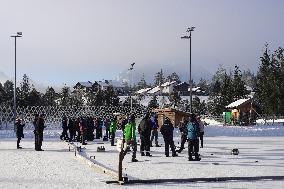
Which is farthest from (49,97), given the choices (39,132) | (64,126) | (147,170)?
(147,170)

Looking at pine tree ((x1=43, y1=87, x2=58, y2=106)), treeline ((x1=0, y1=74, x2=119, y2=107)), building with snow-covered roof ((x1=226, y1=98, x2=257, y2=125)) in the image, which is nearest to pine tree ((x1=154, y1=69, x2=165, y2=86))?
treeline ((x1=0, y1=74, x2=119, y2=107))

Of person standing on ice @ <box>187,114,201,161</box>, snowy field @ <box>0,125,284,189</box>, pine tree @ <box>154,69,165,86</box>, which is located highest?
pine tree @ <box>154,69,165,86</box>

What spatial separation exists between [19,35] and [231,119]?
28331mm

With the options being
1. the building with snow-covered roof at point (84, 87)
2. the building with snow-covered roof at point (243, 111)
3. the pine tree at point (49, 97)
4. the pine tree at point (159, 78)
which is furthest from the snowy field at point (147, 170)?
the pine tree at point (159, 78)

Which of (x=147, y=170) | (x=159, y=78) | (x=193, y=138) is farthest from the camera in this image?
(x=159, y=78)

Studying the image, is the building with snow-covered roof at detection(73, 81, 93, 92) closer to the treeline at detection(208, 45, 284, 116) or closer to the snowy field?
the treeline at detection(208, 45, 284, 116)

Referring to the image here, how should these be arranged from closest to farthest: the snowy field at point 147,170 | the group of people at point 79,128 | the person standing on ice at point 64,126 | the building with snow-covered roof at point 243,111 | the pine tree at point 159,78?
the snowy field at point 147,170
the group of people at point 79,128
the person standing on ice at point 64,126
the building with snow-covered roof at point 243,111
the pine tree at point 159,78

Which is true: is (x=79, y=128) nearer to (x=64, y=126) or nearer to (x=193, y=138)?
(x=64, y=126)

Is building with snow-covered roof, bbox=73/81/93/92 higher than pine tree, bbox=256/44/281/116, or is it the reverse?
building with snow-covered roof, bbox=73/81/93/92

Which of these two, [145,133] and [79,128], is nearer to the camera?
[145,133]

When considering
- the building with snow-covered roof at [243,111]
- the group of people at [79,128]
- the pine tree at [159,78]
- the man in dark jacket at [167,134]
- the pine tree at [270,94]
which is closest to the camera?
the man in dark jacket at [167,134]

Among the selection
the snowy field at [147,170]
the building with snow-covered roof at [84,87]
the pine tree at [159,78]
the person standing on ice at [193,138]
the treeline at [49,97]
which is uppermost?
the pine tree at [159,78]

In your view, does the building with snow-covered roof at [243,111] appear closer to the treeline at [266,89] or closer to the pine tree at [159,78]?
the treeline at [266,89]

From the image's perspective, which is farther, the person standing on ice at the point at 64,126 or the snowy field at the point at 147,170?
the person standing on ice at the point at 64,126
